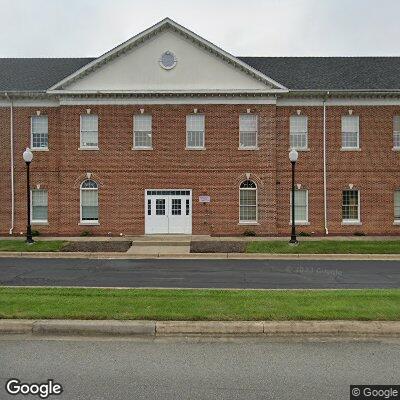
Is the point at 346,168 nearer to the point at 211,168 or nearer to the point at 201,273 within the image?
the point at 211,168

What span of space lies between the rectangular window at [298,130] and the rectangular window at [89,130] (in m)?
11.4

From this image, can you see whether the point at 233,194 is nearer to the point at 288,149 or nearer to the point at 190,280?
the point at 288,149

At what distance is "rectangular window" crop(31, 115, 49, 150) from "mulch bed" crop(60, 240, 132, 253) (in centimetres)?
743

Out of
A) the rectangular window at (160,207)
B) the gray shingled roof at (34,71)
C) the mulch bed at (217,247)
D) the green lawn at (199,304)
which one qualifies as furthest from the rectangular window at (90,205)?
the green lawn at (199,304)

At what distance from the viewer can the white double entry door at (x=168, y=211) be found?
24.5 metres

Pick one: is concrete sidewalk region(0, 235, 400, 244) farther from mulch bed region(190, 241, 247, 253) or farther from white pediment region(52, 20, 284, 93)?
white pediment region(52, 20, 284, 93)

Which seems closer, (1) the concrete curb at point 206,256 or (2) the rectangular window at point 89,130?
(1) the concrete curb at point 206,256

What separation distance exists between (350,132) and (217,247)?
11.3 m

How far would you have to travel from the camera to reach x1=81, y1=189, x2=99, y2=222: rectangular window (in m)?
24.6

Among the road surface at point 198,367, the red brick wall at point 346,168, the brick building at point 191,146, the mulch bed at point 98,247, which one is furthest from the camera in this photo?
the red brick wall at point 346,168

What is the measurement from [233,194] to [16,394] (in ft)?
65.1

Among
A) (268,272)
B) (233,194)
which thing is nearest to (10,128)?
(233,194)

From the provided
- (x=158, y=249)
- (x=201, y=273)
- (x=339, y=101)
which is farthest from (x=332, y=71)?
(x=201, y=273)

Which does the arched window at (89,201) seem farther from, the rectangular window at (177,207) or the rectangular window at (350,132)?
the rectangular window at (350,132)
